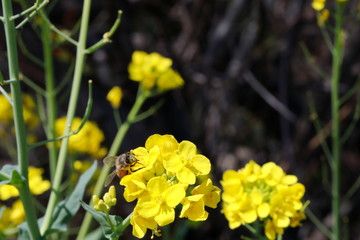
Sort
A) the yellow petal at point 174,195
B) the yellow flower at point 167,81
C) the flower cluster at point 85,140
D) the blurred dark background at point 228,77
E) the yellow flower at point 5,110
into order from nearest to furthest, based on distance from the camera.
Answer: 1. the yellow petal at point 174,195
2. the yellow flower at point 167,81
3. the flower cluster at point 85,140
4. the yellow flower at point 5,110
5. the blurred dark background at point 228,77

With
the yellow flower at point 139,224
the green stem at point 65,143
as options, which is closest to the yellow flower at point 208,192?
the yellow flower at point 139,224

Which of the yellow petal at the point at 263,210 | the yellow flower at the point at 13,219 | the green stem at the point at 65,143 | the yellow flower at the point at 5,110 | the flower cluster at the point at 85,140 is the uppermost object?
the green stem at the point at 65,143

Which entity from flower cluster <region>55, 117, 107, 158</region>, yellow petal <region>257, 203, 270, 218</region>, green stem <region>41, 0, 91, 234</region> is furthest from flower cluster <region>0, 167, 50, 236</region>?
yellow petal <region>257, 203, 270, 218</region>

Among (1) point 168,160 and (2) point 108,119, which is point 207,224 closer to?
(2) point 108,119

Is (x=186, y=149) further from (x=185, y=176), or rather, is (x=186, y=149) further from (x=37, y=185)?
(x=37, y=185)

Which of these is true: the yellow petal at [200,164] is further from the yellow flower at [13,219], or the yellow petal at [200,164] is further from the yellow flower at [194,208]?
the yellow flower at [13,219]

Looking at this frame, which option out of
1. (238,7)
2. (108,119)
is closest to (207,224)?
(108,119)
